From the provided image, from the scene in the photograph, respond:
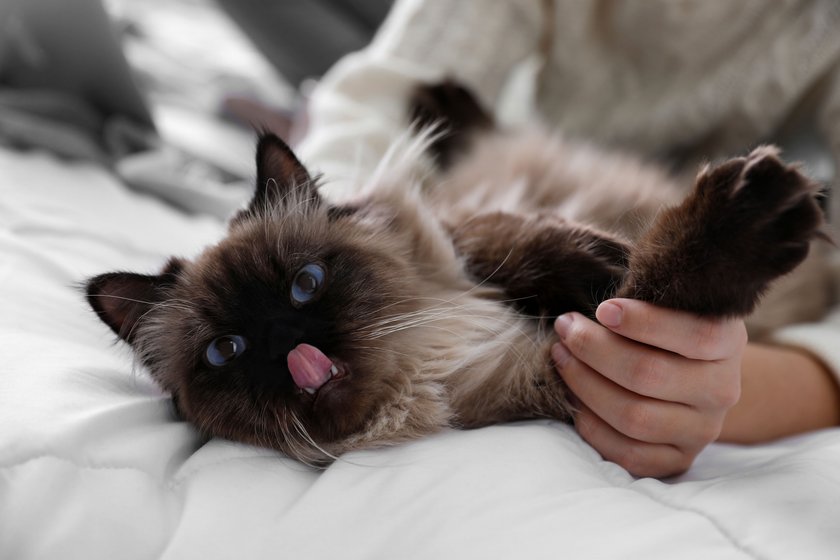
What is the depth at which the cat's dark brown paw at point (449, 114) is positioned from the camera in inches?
75.3

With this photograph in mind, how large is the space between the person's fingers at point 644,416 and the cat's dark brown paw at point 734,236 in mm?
151

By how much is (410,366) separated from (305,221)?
330 mm

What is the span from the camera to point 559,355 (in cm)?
102

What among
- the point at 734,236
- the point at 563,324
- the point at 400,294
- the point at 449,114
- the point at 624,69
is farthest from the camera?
the point at 624,69

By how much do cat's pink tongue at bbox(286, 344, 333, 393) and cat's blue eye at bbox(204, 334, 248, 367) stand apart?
0.14 meters

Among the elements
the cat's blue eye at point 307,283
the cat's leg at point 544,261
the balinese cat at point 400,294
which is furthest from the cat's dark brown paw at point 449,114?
the cat's blue eye at point 307,283

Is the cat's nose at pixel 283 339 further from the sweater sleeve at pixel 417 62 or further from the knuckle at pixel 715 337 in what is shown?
the sweater sleeve at pixel 417 62

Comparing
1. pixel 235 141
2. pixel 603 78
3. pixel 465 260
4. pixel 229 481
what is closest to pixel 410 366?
pixel 465 260

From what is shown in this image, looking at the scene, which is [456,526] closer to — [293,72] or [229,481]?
[229,481]

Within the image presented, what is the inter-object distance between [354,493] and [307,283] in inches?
14.6

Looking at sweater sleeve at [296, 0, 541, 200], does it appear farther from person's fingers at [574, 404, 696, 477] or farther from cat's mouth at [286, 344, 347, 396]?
person's fingers at [574, 404, 696, 477]

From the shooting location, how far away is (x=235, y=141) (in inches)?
107

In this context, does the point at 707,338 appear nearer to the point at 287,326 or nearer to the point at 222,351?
the point at 287,326

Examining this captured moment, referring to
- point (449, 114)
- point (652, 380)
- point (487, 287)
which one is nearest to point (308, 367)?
point (487, 287)
